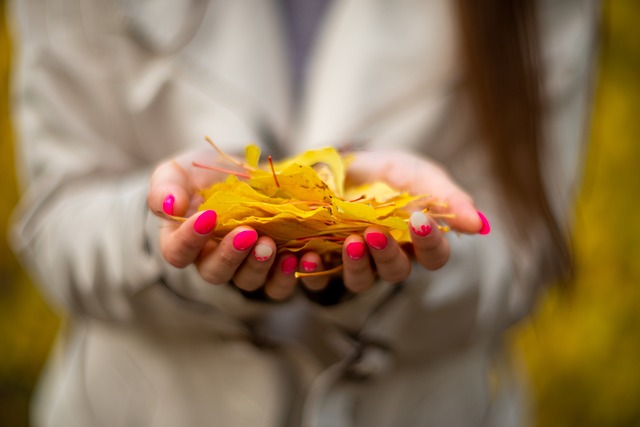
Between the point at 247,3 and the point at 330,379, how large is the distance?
376mm

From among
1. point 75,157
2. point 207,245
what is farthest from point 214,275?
point 75,157

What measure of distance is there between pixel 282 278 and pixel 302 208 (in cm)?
5

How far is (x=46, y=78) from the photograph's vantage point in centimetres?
62

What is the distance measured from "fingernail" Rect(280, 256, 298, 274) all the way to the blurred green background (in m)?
0.87

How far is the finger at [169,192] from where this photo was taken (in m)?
0.41

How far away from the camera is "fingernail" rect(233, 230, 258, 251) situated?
0.38 metres

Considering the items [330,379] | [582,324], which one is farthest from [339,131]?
[582,324]

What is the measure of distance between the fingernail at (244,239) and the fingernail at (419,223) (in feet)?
0.31

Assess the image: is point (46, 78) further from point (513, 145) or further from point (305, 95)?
point (513, 145)

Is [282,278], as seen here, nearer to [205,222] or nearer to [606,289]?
[205,222]

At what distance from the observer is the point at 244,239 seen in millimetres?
378

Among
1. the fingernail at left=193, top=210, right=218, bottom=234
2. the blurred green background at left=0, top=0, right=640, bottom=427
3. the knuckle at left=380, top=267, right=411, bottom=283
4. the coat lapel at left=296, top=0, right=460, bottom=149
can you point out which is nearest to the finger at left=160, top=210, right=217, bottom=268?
the fingernail at left=193, top=210, right=218, bottom=234

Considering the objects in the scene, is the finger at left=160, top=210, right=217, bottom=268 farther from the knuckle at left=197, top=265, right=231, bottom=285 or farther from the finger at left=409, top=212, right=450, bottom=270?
the finger at left=409, top=212, right=450, bottom=270

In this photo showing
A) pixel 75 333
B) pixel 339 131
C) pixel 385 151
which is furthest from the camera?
pixel 75 333
